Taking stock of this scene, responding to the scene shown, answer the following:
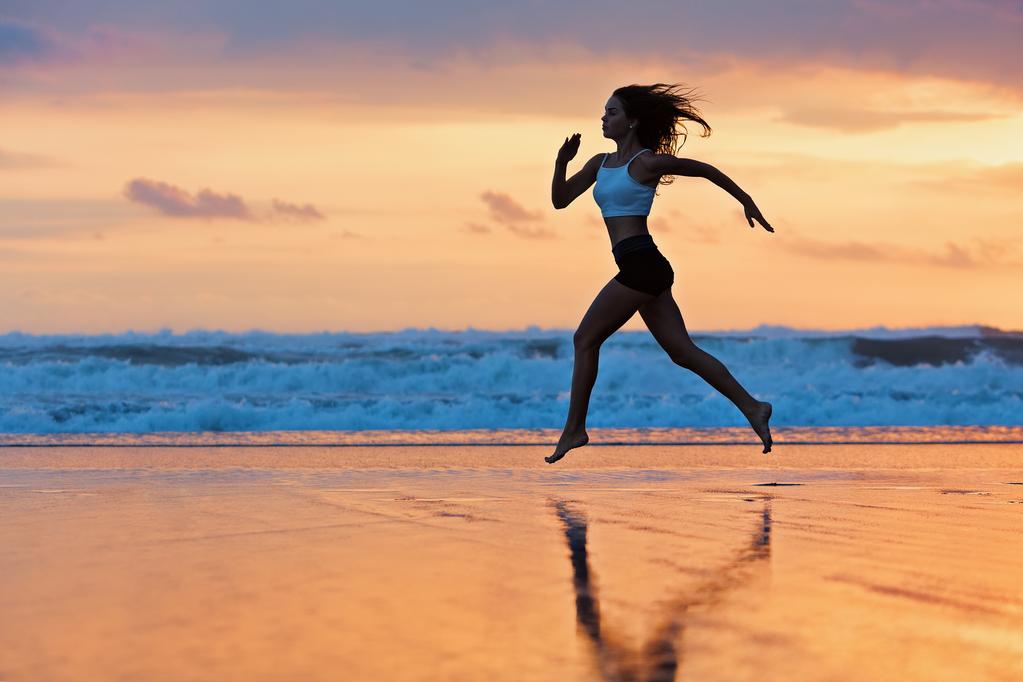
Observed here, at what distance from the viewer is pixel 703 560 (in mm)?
4562

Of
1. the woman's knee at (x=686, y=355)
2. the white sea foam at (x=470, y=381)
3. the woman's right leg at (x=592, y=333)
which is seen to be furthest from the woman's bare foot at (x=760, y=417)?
the white sea foam at (x=470, y=381)

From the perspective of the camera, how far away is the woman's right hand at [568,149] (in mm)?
7355

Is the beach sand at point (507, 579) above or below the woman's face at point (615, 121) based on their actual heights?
below

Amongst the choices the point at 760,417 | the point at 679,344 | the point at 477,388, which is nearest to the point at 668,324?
the point at 679,344

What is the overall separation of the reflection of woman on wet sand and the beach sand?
0.01 meters

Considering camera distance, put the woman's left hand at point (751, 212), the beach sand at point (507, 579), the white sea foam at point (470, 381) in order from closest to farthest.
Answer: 1. the beach sand at point (507, 579)
2. the woman's left hand at point (751, 212)
3. the white sea foam at point (470, 381)

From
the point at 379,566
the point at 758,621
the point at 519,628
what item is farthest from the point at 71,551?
the point at 758,621

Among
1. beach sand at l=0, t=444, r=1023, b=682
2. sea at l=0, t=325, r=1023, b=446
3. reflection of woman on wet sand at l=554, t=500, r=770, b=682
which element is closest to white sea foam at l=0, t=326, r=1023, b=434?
sea at l=0, t=325, r=1023, b=446

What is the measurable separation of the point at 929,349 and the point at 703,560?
37.0 m

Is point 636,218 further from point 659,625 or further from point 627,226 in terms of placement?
point 659,625

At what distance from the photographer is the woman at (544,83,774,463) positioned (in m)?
6.98

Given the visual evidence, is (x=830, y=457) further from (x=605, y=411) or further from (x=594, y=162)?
(x=605, y=411)

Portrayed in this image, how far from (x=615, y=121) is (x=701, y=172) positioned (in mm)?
603

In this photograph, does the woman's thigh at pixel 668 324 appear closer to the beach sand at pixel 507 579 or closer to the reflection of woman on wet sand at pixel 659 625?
the beach sand at pixel 507 579
